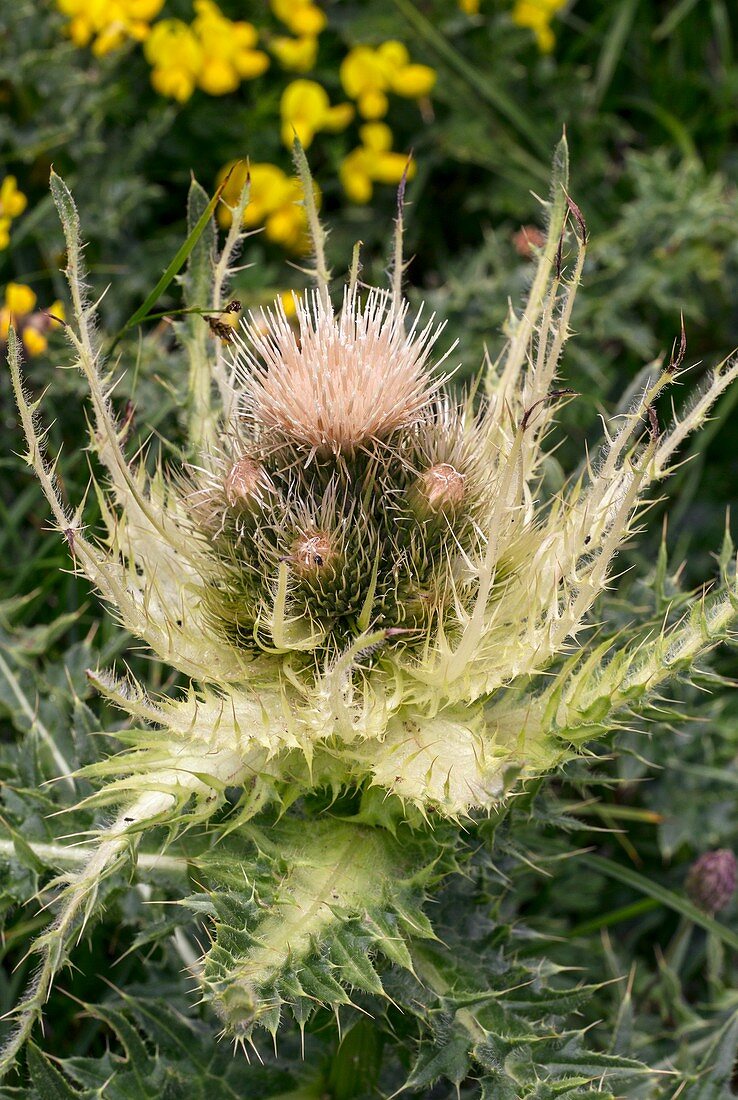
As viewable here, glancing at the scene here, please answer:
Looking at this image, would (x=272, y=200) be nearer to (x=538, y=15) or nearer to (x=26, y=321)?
(x=26, y=321)

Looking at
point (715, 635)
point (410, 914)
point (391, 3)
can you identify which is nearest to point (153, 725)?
point (410, 914)

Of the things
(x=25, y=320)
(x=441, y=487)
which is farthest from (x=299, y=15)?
(x=441, y=487)

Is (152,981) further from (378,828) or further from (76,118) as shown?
(76,118)

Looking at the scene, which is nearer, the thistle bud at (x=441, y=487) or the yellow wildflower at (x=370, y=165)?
the thistle bud at (x=441, y=487)

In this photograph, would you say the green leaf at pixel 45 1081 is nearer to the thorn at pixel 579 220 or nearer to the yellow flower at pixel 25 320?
the thorn at pixel 579 220

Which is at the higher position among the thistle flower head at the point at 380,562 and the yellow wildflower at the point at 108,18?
the yellow wildflower at the point at 108,18

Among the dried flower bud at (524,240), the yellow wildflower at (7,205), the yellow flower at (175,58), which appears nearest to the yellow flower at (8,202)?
the yellow wildflower at (7,205)
